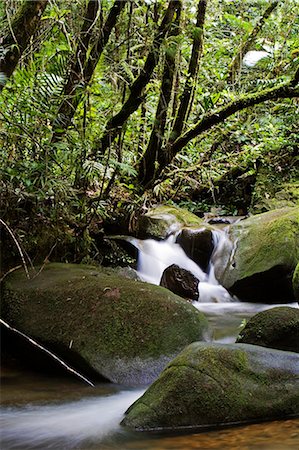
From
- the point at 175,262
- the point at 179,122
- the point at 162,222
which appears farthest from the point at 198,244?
the point at 179,122

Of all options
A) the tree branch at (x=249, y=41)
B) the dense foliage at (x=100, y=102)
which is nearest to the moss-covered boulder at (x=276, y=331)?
the dense foliage at (x=100, y=102)

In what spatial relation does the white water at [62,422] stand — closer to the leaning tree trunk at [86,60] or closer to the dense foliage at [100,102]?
the dense foliage at [100,102]

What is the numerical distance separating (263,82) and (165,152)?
1.55 metres

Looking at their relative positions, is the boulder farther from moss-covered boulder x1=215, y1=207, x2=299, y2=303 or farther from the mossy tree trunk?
the mossy tree trunk

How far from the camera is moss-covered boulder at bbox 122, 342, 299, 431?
2514 mm

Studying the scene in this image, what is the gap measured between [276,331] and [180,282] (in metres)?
2.87

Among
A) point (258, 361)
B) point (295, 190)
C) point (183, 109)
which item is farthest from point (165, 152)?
point (295, 190)

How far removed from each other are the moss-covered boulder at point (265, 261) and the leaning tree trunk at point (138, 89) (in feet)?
9.06

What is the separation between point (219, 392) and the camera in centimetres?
256

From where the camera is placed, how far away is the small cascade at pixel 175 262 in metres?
6.77

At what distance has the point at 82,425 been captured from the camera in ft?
9.14

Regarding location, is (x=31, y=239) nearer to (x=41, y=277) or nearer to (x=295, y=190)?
(x=41, y=277)

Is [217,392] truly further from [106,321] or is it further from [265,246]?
[265,246]

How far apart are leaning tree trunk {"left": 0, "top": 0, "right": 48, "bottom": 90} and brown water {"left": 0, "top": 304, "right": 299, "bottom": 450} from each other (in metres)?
2.40
